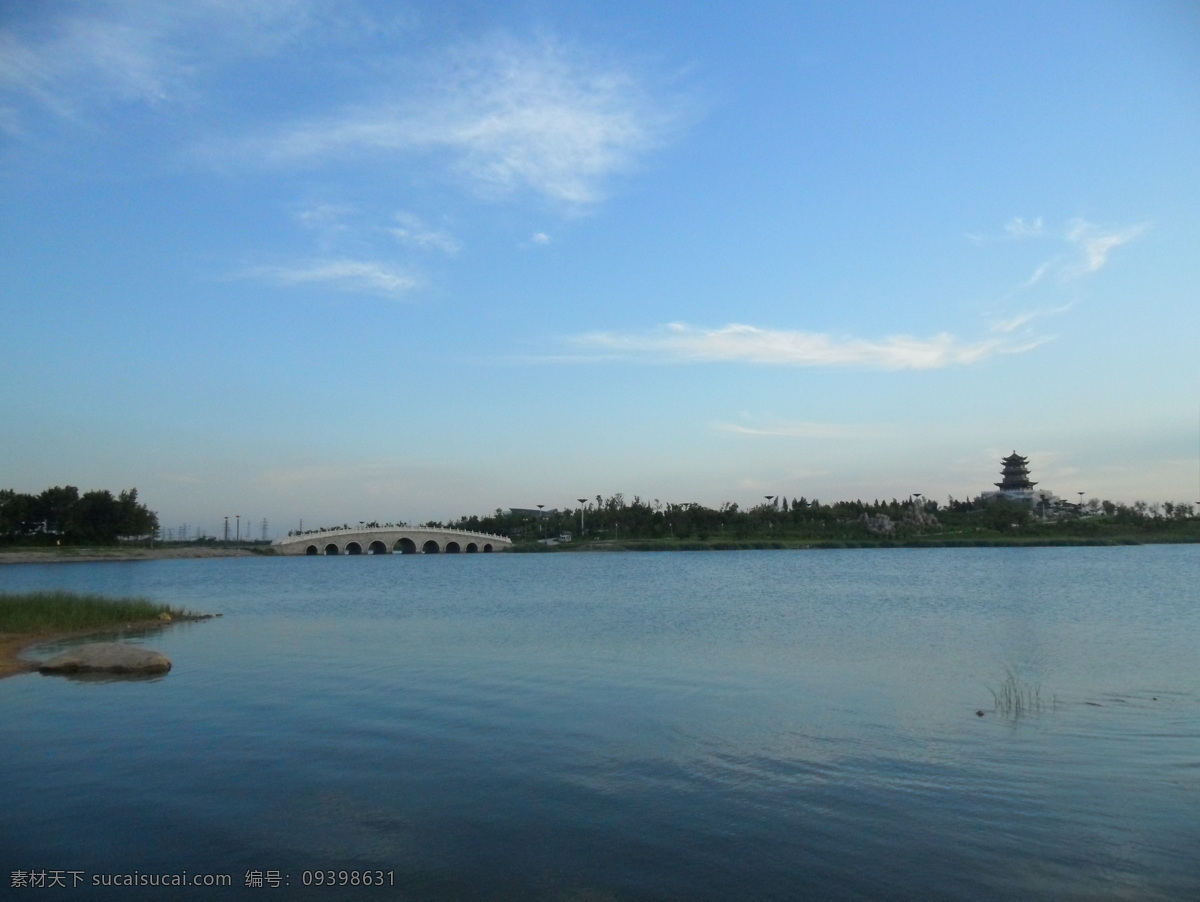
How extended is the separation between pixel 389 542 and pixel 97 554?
3900 cm

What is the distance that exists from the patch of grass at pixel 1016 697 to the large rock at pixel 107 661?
16761 mm

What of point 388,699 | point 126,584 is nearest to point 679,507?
Answer: point 126,584

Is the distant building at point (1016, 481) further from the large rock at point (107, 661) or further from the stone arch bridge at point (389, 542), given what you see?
the large rock at point (107, 661)

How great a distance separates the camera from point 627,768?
1160 cm

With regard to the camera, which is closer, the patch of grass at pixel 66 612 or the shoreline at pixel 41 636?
the shoreline at pixel 41 636

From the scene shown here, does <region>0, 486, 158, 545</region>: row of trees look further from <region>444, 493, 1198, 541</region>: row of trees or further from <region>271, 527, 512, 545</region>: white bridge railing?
<region>444, 493, 1198, 541</region>: row of trees

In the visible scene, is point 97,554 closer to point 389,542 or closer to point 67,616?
point 389,542

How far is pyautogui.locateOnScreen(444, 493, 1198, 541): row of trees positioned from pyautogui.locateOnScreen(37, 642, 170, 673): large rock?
110 m

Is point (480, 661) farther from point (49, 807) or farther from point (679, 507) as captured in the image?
point (679, 507)

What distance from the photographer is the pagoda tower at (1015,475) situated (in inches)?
6619

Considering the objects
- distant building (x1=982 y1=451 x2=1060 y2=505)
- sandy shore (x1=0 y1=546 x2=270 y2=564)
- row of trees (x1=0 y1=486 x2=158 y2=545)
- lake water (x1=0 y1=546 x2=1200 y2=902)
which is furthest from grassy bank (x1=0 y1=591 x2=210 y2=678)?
distant building (x1=982 y1=451 x2=1060 y2=505)

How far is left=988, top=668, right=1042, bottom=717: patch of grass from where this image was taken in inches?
591

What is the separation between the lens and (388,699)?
1641 centimetres

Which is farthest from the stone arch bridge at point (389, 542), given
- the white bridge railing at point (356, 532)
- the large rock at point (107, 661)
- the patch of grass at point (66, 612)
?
the large rock at point (107, 661)
